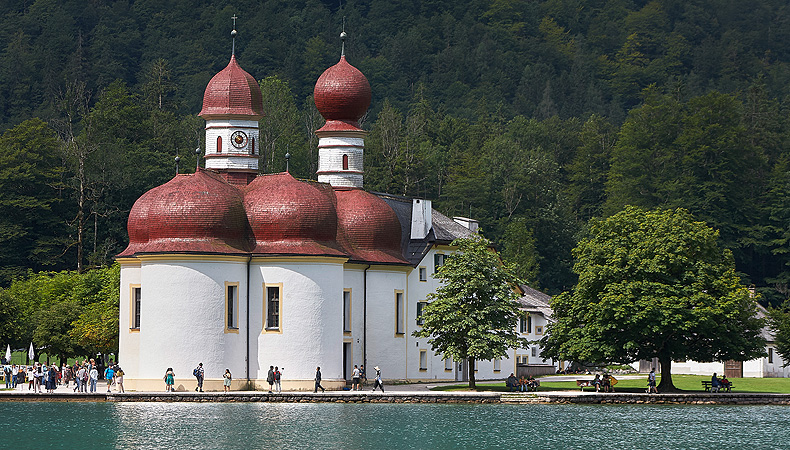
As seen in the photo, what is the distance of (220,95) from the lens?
7575 centimetres

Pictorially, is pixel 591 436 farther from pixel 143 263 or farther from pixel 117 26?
pixel 117 26

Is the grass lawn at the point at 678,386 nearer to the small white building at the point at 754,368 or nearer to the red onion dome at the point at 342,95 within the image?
the small white building at the point at 754,368

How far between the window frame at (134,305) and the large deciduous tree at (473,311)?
13.5m

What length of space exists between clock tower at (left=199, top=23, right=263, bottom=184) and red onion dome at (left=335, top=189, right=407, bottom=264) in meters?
5.23

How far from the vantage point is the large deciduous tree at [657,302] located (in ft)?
216

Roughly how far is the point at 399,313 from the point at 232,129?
12.7m

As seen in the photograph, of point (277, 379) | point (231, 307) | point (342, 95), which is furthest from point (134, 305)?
point (342, 95)

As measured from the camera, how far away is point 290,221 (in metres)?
69.0

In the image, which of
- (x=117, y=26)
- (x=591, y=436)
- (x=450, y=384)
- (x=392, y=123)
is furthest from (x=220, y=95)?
(x=117, y=26)

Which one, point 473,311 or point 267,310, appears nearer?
point 473,311

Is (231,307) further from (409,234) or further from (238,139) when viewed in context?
(409,234)

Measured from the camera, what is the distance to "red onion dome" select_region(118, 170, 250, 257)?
221ft

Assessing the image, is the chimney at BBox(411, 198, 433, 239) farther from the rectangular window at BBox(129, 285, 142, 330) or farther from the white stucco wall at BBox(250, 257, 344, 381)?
the rectangular window at BBox(129, 285, 142, 330)

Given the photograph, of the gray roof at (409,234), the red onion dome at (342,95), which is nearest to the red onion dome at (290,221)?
the gray roof at (409,234)
